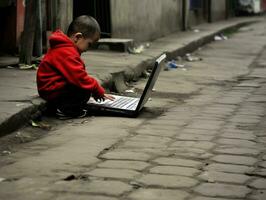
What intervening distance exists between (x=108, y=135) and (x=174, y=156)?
0.82 metres

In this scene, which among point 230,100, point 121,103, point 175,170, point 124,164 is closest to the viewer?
point 175,170

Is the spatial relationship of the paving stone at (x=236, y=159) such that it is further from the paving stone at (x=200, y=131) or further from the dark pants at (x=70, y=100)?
the dark pants at (x=70, y=100)

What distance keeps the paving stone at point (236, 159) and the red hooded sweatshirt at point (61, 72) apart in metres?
1.66

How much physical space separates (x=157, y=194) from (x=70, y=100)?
7.98ft

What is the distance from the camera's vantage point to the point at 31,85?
21.2 feet

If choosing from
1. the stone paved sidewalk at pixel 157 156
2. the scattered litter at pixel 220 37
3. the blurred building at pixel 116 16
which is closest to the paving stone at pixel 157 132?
the stone paved sidewalk at pixel 157 156

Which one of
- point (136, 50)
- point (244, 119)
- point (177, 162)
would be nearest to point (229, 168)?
point (177, 162)

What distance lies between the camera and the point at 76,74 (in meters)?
5.69

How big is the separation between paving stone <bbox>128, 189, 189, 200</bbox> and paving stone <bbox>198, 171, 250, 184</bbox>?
0.35m

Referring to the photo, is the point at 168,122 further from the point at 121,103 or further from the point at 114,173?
the point at 114,173

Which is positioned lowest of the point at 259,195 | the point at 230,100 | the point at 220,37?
the point at 220,37

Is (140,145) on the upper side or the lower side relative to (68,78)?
lower

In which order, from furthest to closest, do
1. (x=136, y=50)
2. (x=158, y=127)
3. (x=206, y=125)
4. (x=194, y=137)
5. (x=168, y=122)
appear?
(x=136, y=50) < (x=168, y=122) < (x=206, y=125) < (x=158, y=127) < (x=194, y=137)

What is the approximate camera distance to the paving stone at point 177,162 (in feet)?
13.9
